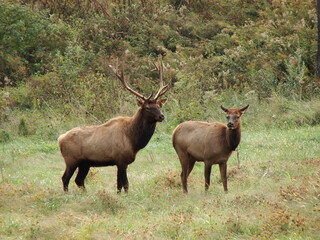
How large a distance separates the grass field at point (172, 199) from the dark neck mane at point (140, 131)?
0.82 metres

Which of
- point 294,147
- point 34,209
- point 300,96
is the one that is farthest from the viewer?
point 300,96

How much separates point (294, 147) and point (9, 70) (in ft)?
49.6

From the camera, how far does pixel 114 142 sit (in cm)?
1199

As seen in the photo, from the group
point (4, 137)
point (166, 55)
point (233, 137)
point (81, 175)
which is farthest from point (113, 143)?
point (166, 55)

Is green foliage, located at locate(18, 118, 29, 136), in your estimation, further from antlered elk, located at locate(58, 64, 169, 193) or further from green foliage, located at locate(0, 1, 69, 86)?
antlered elk, located at locate(58, 64, 169, 193)

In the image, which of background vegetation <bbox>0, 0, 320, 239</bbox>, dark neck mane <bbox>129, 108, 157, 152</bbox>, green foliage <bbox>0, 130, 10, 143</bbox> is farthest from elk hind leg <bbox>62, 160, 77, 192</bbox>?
green foliage <bbox>0, 130, 10, 143</bbox>

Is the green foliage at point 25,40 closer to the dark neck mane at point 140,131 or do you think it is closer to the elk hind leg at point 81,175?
the elk hind leg at point 81,175

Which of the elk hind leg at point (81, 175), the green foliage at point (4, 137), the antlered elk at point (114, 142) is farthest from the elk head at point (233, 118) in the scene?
the green foliage at point (4, 137)

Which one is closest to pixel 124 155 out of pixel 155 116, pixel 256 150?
pixel 155 116

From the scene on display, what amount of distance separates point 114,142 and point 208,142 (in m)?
1.75

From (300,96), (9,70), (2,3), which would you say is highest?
(2,3)

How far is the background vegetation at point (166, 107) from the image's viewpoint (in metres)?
8.98

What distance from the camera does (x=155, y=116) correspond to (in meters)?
11.9

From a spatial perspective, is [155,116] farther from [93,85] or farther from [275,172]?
[93,85]
